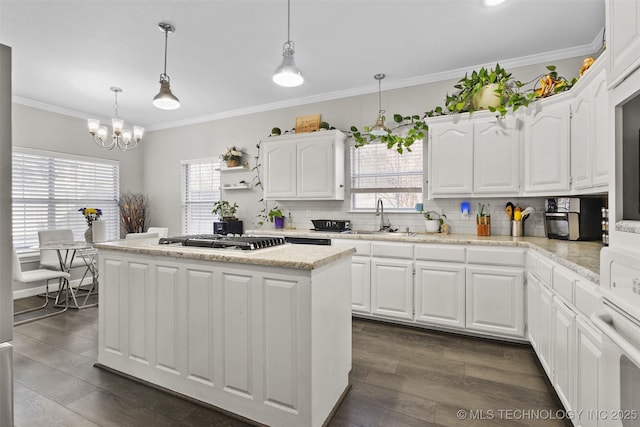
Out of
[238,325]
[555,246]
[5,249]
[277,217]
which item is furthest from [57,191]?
[555,246]

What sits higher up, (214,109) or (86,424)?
(214,109)

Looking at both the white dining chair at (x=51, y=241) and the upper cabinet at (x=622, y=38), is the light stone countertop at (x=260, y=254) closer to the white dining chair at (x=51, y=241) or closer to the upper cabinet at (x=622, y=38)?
the upper cabinet at (x=622, y=38)

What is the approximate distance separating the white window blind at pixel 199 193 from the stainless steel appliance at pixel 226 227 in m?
0.75

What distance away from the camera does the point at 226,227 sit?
468cm

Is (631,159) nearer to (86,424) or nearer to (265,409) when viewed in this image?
(265,409)

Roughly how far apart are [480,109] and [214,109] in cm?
381

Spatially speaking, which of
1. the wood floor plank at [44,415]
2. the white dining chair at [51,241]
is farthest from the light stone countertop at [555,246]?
the white dining chair at [51,241]

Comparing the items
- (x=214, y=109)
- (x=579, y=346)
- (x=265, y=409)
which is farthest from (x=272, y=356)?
(x=214, y=109)

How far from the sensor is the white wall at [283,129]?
11.3 feet

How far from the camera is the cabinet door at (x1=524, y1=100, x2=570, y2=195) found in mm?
2676

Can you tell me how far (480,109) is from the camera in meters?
3.15

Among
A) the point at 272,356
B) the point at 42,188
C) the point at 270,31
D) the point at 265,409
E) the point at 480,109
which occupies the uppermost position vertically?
the point at 270,31

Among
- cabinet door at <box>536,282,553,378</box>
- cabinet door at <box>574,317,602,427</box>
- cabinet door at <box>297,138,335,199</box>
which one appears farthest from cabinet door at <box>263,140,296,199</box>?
cabinet door at <box>574,317,602,427</box>

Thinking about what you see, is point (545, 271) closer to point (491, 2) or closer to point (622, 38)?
point (622, 38)
